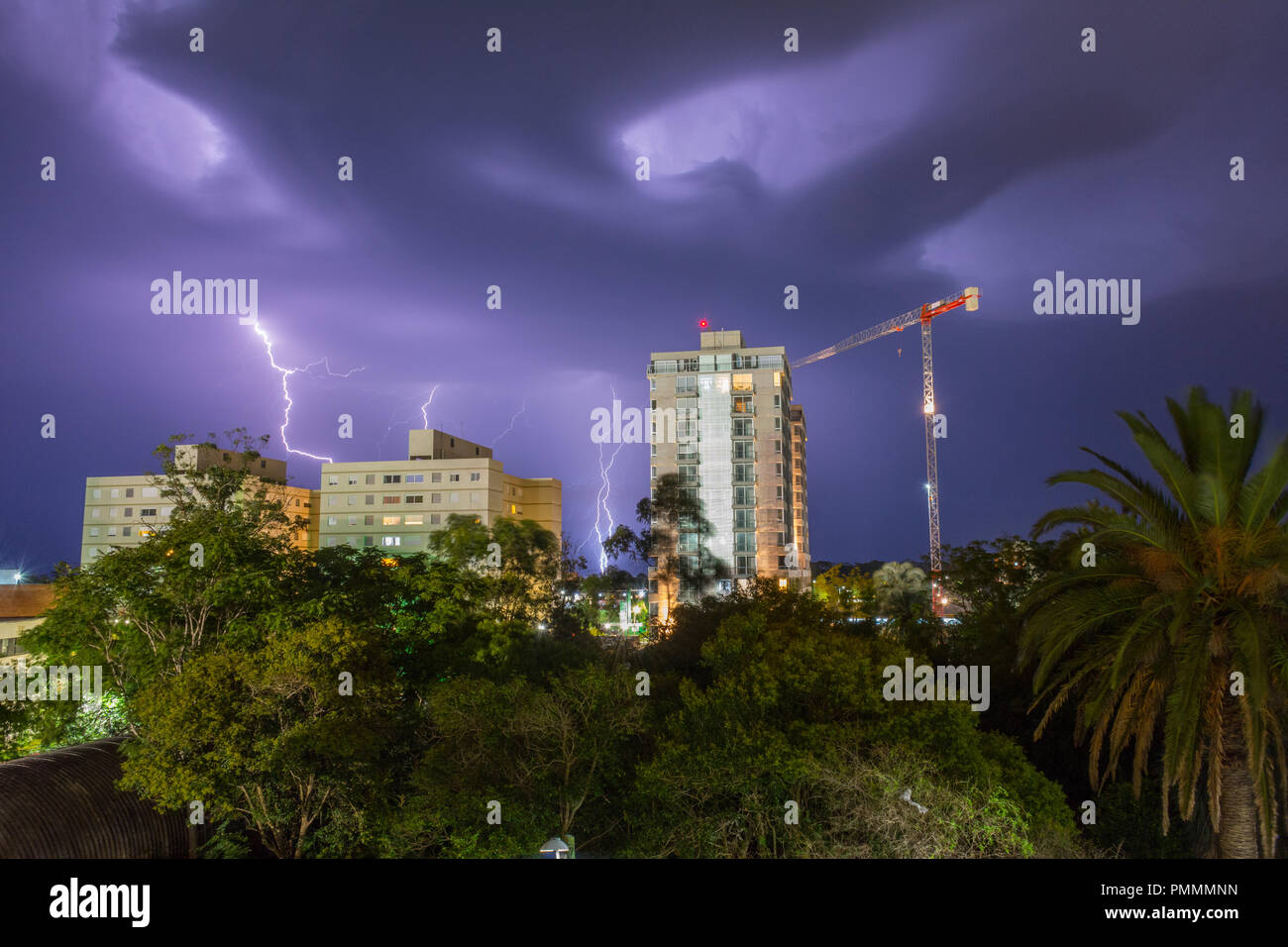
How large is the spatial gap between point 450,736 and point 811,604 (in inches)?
528

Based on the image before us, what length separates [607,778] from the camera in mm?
16453

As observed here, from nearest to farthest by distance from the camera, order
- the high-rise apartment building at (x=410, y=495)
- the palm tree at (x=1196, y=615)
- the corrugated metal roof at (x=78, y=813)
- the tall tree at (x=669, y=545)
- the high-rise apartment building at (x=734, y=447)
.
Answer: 1. the palm tree at (x=1196, y=615)
2. the corrugated metal roof at (x=78, y=813)
3. the tall tree at (x=669, y=545)
4. the high-rise apartment building at (x=734, y=447)
5. the high-rise apartment building at (x=410, y=495)

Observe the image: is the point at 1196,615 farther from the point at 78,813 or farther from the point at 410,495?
the point at 410,495

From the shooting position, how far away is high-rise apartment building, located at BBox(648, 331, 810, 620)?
77375 millimetres

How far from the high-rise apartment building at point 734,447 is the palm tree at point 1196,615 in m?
60.7

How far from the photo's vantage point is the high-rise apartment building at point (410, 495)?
91.9 metres

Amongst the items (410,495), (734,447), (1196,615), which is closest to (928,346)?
(734,447)

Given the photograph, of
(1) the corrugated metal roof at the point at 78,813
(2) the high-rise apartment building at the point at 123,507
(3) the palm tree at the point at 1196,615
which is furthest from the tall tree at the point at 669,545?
(2) the high-rise apartment building at the point at 123,507

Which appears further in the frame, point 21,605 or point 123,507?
point 123,507

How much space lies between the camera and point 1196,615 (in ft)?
44.1

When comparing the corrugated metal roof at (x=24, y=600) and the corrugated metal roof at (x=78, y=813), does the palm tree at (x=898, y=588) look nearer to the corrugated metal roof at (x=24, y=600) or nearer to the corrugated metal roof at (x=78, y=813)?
the corrugated metal roof at (x=78, y=813)

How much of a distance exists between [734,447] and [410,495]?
3911 centimetres
